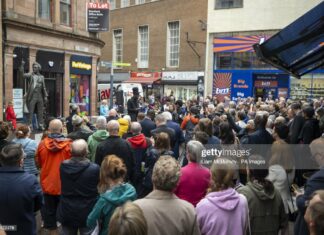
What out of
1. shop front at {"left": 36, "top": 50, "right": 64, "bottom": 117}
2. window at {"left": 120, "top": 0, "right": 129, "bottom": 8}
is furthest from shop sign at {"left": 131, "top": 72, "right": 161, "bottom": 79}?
shop front at {"left": 36, "top": 50, "right": 64, "bottom": 117}

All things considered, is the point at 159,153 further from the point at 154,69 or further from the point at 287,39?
the point at 154,69

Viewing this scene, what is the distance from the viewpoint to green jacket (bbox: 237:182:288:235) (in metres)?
4.11

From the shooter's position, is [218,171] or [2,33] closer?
[218,171]

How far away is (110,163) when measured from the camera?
430 centimetres

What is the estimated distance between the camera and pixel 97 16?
22.3m

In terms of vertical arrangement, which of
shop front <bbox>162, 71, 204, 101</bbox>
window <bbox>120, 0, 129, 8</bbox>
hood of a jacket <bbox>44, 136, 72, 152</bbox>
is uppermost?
window <bbox>120, 0, 129, 8</bbox>


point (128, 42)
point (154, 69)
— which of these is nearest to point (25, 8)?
point (154, 69)

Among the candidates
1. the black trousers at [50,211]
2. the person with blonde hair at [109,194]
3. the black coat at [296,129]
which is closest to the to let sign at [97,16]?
the black coat at [296,129]

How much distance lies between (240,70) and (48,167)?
95.5 ft

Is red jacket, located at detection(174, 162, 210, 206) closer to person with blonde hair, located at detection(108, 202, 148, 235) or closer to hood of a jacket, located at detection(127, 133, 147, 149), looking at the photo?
hood of a jacket, located at detection(127, 133, 147, 149)

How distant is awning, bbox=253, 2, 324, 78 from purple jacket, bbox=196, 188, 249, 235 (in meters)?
4.03

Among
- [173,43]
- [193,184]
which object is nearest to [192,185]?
[193,184]

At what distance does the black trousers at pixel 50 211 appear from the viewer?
19.6 feet

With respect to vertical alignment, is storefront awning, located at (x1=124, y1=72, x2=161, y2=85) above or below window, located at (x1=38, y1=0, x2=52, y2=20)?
below
